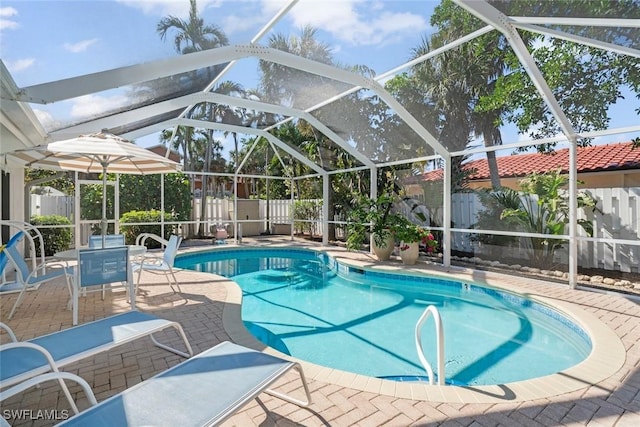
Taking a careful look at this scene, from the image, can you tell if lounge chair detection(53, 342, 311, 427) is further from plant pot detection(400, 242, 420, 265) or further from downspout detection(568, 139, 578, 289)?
plant pot detection(400, 242, 420, 265)

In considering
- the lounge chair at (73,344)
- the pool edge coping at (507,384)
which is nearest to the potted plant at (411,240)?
the pool edge coping at (507,384)

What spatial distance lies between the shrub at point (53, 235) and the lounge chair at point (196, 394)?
10477mm

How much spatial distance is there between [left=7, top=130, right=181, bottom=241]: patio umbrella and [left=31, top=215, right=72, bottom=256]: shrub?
3.84 m

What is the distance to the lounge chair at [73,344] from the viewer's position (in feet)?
7.48

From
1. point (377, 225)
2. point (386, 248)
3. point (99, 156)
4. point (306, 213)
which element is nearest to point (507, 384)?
point (99, 156)

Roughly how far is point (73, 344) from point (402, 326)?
14.3ft

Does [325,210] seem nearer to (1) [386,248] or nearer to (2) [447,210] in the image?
(1) [386,248]

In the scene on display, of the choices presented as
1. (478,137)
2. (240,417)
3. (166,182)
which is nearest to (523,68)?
(478,137)

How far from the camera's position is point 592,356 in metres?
3.52

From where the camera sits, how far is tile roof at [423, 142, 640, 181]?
20.1 feet

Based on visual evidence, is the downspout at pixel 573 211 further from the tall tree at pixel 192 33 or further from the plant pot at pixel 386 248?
the tall tree at pixel 192 33

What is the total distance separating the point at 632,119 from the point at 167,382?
7.39 meters

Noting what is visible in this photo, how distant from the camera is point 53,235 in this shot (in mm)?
10555

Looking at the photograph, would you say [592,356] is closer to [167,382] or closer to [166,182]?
[167,382]
